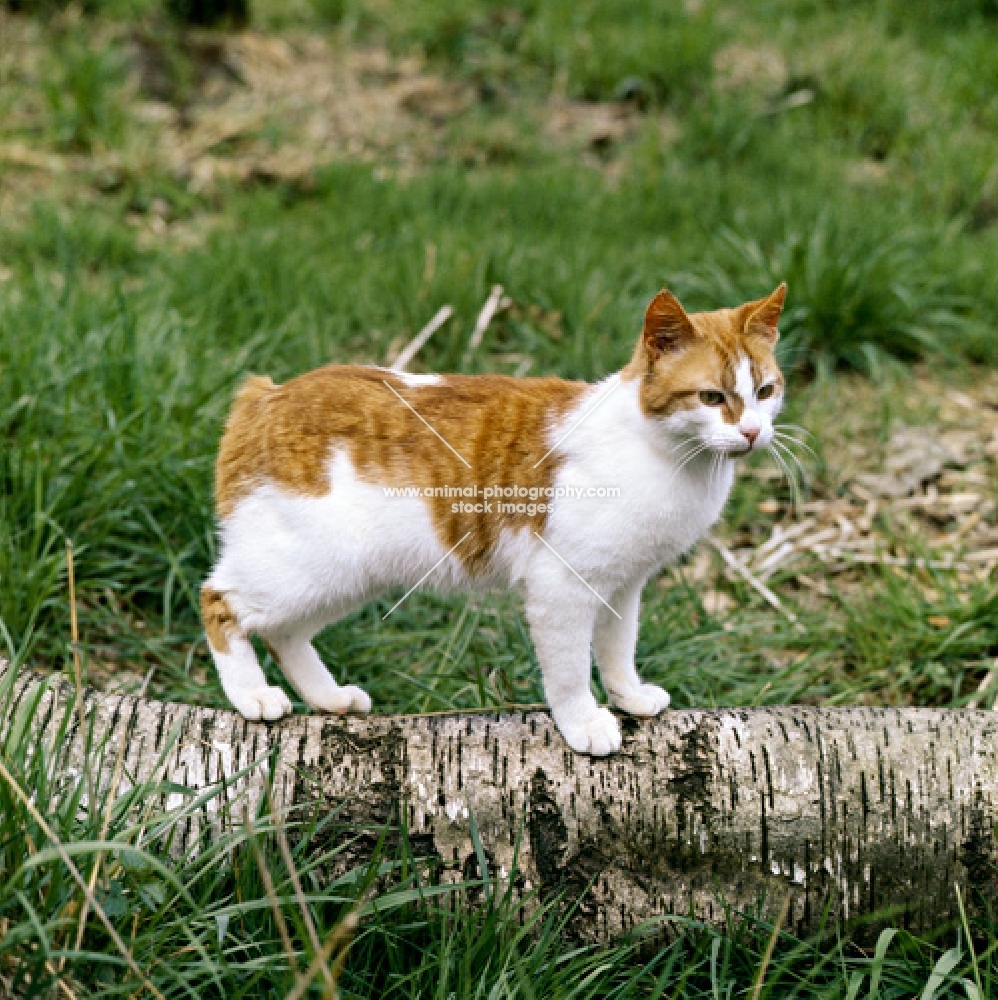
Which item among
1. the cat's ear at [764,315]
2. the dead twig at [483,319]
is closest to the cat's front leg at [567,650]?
the cat's ear at [764,315]

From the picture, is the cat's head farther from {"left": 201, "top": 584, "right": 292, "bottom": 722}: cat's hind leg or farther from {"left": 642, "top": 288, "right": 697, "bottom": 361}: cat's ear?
{"left": 201, "top": 584, "right": 292, "bottom": 722}: cat's hind leg

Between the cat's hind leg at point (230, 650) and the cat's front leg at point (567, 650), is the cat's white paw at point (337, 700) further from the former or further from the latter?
the cat's front leg at point (567, 650)

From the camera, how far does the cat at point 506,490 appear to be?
217 centimetres

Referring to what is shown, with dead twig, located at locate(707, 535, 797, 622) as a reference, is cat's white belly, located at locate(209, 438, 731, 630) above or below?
above

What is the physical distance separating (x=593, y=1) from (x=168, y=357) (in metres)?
4.48

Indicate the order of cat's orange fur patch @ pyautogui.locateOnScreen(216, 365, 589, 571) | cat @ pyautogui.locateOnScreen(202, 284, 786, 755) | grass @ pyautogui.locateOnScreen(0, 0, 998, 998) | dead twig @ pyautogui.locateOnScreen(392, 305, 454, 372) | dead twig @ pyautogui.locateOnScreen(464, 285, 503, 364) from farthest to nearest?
dead twig @ pyautogui.locateOnScreen(464, 285, 503, 364)
dead twig @ pyautogui.locateOnScreen(392, 305, 454, 372)
cat's orange fur patch @ pyautogui.locateOnScreen(216, 365, 589, 571)
cat @ pyautogui.locateOnScreen(202, 284, 786, 755)
grass @ pyautogui.locateOnScreen(0, 0, 998, 998)

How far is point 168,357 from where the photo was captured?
3.58m

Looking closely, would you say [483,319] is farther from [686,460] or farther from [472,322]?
[686,460]

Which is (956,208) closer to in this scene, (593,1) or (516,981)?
(593,1)

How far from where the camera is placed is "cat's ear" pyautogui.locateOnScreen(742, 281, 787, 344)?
7.19 feet

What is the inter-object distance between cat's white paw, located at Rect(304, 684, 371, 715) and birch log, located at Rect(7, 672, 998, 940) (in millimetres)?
320

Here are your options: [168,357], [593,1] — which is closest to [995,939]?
[168,357]

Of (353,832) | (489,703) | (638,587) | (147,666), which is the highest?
(638,587)

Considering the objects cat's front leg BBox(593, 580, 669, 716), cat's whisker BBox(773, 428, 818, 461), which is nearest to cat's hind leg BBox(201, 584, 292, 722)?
cat's front leg BBox(593, 580, 669, 716)
